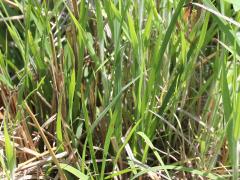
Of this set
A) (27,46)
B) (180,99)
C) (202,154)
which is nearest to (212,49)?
(180,99)

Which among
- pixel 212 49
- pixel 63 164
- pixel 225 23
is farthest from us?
pixel 212 49

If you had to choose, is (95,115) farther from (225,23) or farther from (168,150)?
(225,23)

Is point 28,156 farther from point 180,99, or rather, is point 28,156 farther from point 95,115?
point 180,99

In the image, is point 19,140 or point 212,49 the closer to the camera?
point 19,140

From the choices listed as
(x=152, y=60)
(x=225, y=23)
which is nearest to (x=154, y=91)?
(x=152, y=60)

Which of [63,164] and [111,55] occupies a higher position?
[111,55]

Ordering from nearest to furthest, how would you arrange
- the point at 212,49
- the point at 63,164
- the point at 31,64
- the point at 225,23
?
the point at 225,23 < the point at 63,164 < the point at 31,64 < the point at 212,49

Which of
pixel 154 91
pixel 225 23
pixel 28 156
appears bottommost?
pixel 28 156

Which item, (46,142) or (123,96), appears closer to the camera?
(46,142)
